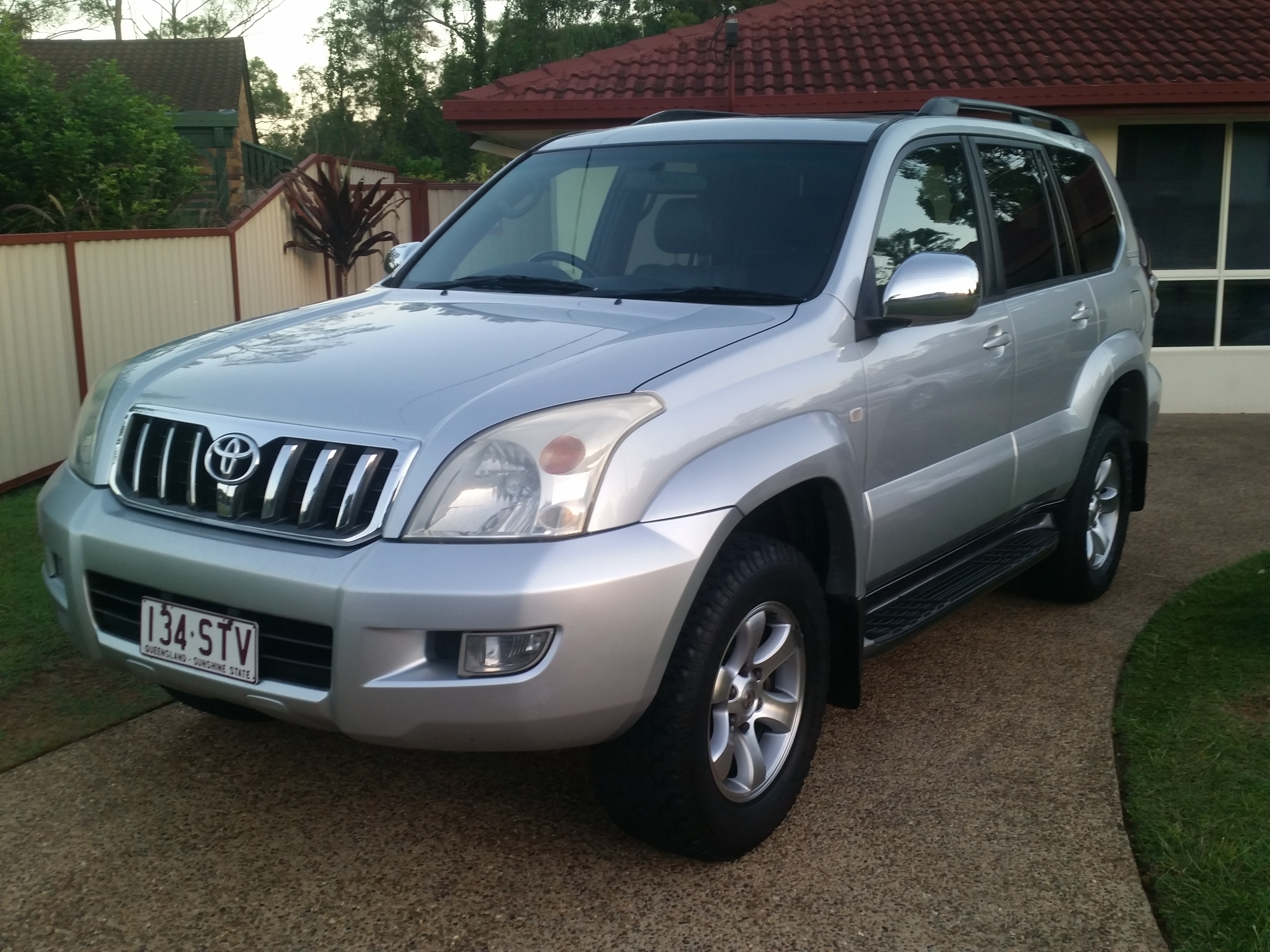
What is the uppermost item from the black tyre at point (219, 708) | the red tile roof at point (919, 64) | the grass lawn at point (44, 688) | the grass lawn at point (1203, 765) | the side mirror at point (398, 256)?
the red tile roof at point (919, 64)

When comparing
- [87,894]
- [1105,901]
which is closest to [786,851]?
[1105,901]

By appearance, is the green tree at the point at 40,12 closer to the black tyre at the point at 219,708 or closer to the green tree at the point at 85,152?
the green tree at the point at 85,152

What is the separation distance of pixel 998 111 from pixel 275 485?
3558 millimetres

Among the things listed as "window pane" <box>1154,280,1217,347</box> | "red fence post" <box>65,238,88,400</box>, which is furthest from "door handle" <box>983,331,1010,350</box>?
"window pane" <box>1154,280,1217,347</box>

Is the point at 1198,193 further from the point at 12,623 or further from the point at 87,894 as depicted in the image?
the point at 87,894

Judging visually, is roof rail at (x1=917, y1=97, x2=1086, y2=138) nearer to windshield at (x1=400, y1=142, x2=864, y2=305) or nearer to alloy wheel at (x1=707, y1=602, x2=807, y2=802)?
windshield at (x1=400, y1=142, x2=864, y2=305)

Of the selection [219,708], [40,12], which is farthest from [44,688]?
[40,12]

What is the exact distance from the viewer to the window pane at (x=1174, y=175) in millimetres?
10633

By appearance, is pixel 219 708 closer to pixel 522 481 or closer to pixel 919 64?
pixel 522 481

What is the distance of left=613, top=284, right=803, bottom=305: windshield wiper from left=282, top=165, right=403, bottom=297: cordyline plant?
32.0 feet

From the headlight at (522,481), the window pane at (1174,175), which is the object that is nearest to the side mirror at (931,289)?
the headlight at (522,481)

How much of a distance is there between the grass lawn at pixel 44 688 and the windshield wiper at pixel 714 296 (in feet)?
6.26

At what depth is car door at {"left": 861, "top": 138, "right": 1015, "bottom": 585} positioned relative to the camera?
3773 mm

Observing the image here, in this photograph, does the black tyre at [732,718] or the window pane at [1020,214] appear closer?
the black tyre at [732,718]
